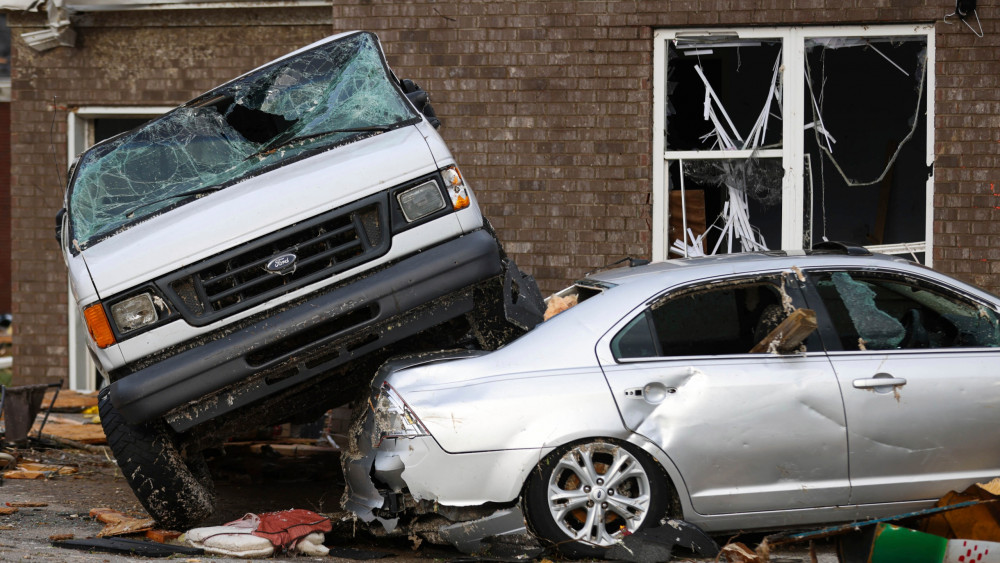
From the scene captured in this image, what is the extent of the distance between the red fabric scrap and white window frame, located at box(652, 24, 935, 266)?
4.39 m

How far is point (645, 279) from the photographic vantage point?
5680 mm

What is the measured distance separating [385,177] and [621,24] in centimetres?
406

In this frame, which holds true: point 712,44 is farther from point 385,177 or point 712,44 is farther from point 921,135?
point 385,177

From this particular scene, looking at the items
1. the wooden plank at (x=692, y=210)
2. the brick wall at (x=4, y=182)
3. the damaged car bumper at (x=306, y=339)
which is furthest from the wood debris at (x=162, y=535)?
the brick wall at (x=4, y=182)

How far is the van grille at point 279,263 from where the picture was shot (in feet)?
18.4

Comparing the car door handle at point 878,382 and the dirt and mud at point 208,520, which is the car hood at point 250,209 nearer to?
the dirt and mud at point 208,520

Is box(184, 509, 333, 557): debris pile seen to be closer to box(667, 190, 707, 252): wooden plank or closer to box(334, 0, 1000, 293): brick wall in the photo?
box(334, 0, 1000, 293): brick wall

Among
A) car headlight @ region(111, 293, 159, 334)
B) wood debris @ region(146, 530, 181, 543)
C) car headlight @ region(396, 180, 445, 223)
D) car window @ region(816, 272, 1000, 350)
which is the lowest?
wood debris @ region(146, 530, 181, 543)

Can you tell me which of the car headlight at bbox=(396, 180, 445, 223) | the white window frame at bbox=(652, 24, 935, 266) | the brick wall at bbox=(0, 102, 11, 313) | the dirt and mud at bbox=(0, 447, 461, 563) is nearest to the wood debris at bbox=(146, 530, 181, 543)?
the dirt and mud at bbox=(0, 447, 461, 563)

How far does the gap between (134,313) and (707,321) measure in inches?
117

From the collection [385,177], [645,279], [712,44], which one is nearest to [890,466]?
[645,279]

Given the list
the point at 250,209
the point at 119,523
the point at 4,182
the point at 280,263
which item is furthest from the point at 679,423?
the point at 4,182

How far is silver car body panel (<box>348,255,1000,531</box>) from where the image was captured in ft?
17.1

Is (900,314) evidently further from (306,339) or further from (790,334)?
(306,339)
